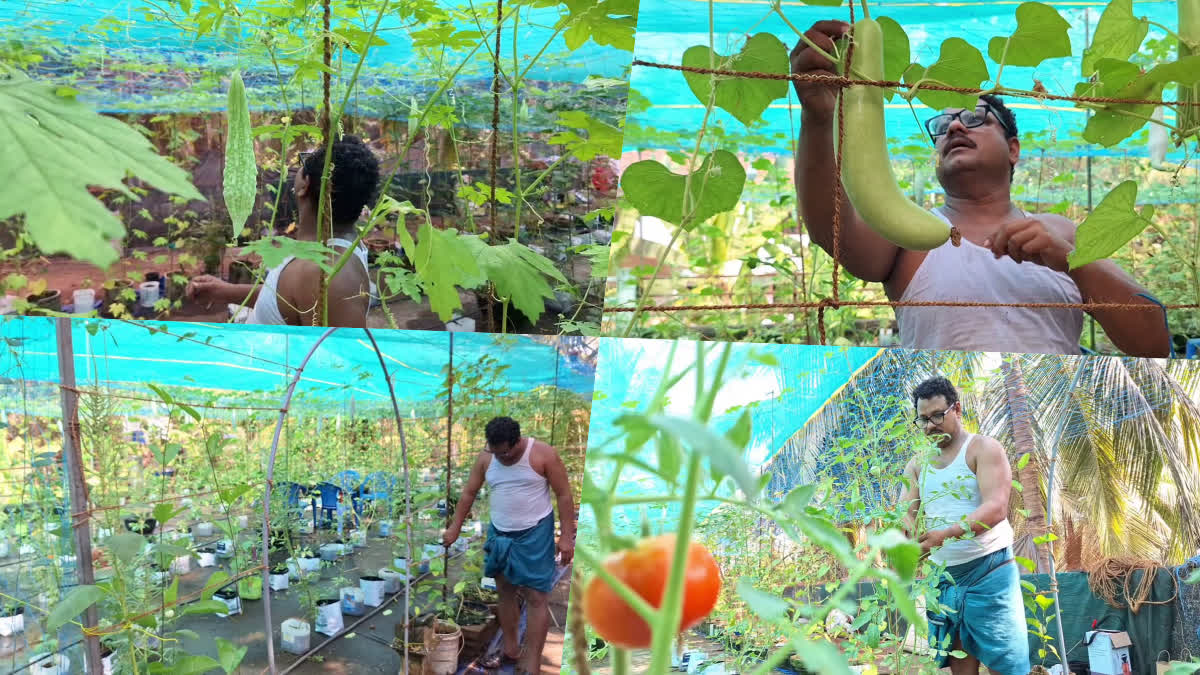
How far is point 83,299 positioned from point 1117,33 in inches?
59.8

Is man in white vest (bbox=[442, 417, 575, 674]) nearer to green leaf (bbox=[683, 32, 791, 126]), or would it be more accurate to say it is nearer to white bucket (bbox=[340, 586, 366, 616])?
white bucket (bbox=[340, 586, 366, 616])

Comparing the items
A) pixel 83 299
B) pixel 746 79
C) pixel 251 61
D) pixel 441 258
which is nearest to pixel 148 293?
pixel 83 299

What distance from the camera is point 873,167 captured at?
2.44 feet

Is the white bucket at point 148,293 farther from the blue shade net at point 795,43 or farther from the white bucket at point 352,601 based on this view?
the blue shade net at point 795,43

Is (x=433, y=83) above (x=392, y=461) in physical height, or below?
above

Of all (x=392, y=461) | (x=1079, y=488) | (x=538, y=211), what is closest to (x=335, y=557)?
(x=392, y=461)

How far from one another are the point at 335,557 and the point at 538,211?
2.37 feet

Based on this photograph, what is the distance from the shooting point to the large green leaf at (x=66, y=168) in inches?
9.9

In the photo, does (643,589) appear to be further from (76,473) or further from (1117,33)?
(76,473)

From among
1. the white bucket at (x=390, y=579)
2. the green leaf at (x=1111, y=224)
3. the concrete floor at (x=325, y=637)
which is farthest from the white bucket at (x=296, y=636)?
the green leaf at (x=1111, y=224)

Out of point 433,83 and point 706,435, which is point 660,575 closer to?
point 706,435

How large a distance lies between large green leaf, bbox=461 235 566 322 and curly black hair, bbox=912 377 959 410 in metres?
0.68

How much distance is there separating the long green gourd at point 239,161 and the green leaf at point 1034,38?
0.77 meters

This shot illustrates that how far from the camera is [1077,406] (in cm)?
134
